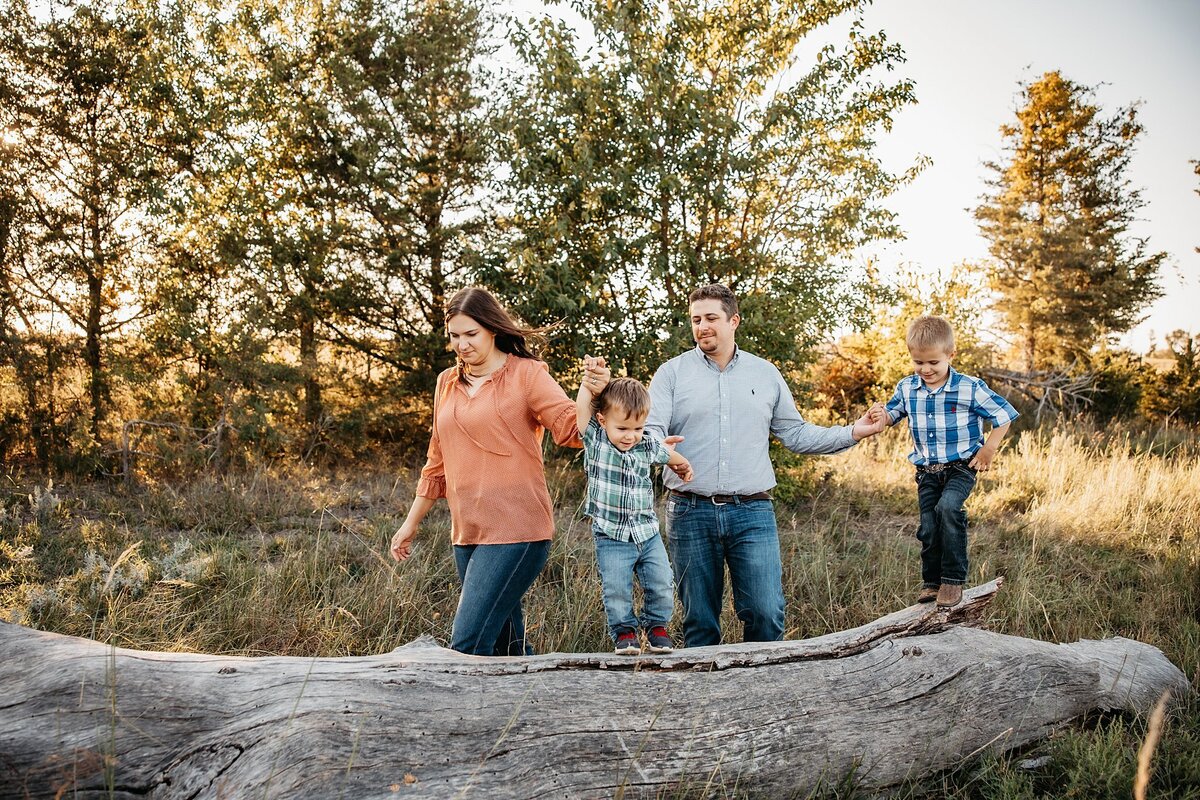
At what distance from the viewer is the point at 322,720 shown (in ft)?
8.92

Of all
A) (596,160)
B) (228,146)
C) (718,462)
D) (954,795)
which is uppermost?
(228,146)

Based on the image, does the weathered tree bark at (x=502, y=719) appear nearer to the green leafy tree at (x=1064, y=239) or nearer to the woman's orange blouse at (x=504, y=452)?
the woman's orange blouse at (x=504, y=452)

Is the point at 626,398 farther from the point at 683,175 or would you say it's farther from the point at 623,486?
the point at 683,175

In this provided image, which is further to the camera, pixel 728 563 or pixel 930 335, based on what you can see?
A: pixel 930 335

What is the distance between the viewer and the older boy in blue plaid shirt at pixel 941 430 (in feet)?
14.2

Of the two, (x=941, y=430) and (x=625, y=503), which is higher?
(x=941, y=430)

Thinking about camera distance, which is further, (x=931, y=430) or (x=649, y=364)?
(x=649, y=364)

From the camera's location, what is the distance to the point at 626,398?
12.3ft

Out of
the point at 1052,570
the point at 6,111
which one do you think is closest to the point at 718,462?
the point at 1052,570

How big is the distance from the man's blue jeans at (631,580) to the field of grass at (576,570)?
1.19 metres

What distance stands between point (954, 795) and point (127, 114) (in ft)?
42.8

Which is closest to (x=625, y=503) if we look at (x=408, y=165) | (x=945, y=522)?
(x=945, y=522)

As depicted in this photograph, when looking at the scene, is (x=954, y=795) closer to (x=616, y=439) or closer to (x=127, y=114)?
(x=616, y=439)

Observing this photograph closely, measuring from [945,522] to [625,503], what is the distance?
194 centimetres
